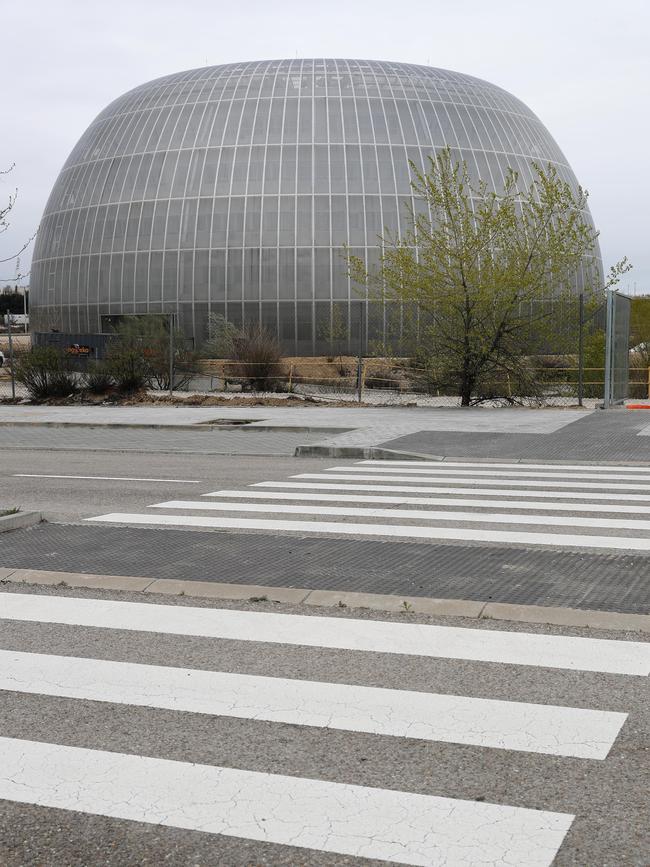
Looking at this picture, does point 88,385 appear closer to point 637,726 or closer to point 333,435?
point 333,435

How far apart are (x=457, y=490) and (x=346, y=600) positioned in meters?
5.43

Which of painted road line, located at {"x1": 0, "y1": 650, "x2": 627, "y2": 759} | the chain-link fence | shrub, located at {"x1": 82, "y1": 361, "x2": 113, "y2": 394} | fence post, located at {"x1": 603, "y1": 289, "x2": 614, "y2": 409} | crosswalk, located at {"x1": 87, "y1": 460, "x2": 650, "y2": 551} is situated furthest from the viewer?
shrub, located at {"x1": 82, "y1": 361, "x2": 113, "y2": 394}

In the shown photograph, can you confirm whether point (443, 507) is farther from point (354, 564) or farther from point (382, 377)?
point (382, 377)

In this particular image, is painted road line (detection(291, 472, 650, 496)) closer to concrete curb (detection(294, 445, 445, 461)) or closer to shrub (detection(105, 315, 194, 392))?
concrete curb (detection(294, 445, 445, 461))

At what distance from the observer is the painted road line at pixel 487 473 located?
43.8 feet

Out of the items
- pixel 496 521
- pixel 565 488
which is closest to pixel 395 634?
pixel 496 521

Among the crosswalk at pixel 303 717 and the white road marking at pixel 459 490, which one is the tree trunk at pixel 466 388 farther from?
the crosswalk at pixel 303 717

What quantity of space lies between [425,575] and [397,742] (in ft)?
10.4

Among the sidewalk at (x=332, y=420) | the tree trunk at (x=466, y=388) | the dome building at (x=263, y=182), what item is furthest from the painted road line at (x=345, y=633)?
the dome building at (x=263, y=182)

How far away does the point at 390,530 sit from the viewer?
9.59 meters

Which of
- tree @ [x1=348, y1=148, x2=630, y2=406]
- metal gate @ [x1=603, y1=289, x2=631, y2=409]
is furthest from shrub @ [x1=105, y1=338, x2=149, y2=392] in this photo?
metal gate @ [x1=603, y1=289, x2=631, y2=409]

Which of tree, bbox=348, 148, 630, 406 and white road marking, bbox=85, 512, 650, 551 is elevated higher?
tree, bbox=348, 148, 630, 406

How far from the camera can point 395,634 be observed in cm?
624

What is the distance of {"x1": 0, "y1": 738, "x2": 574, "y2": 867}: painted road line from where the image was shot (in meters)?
3.68
